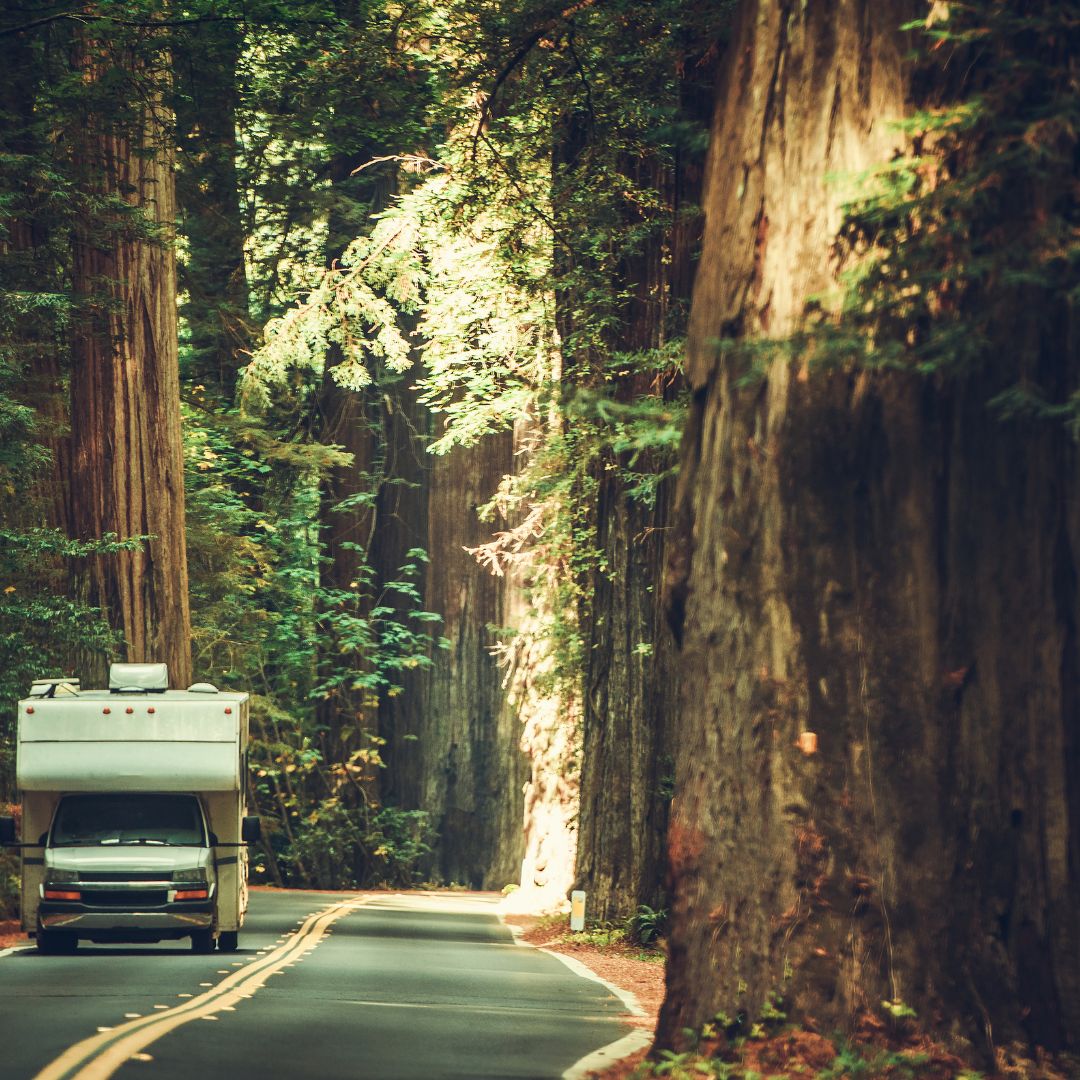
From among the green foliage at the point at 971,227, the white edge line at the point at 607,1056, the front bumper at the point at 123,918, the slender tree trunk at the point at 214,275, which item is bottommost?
the white edge line at the point at 607,1056

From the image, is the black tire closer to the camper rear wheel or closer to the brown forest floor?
the camper rear wheel

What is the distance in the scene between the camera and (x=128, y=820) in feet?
59.2

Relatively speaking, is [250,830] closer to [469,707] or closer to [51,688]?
[51,688]

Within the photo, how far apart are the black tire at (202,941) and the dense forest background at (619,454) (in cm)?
371

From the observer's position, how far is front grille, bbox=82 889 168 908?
17359 mm

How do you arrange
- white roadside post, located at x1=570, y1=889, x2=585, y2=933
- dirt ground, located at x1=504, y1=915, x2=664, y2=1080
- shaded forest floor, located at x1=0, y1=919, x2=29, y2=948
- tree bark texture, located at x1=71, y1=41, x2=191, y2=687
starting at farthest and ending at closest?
tree bark texture, located at x1=71, y1=41, x2=191, y2=687 < white roadside post, located at x1=570, y1=889, x2=585, y2=933 < shaded forest floor, located at x1=0, y1=919, x2=29, y2=948 < dirt ground, located at x1=504, y1=915, x2=664, y2=1080

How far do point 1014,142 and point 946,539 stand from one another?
1945mm

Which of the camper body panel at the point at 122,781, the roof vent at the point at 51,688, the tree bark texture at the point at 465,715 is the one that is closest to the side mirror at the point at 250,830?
the camper body panel at the point at 122,781

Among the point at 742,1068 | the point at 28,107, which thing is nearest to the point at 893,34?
the point at 742,1068

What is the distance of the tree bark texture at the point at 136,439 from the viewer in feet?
77.8

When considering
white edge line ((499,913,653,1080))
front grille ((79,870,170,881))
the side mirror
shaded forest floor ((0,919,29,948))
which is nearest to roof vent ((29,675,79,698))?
front grille ((79,870,170,881))

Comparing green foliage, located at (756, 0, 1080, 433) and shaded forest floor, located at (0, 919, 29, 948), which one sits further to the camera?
shaded forest floor, located at (0, 919, 29, 948)

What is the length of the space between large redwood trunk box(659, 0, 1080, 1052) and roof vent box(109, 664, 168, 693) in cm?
1028

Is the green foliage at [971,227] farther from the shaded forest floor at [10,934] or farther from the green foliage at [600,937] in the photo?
the shaded forest floor at [10,934]
